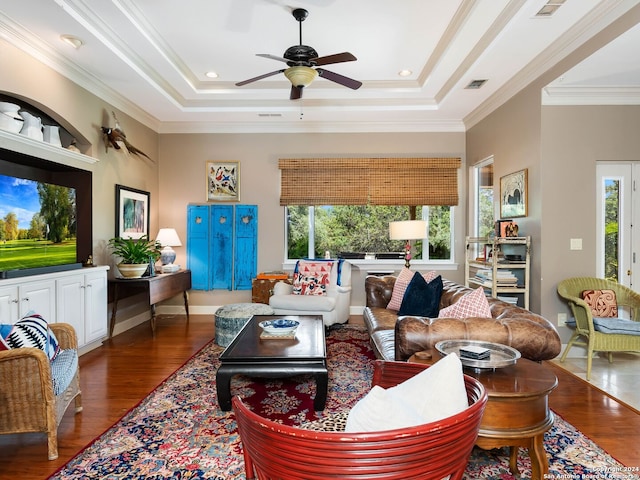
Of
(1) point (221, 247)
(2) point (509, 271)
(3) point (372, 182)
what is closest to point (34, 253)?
(1) point (221, 247)

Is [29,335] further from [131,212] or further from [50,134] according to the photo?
[131,212]

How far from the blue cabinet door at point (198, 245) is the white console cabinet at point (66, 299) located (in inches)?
67.7

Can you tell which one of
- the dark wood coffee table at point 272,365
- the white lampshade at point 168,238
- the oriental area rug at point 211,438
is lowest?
the oriental area rug at point 211,438

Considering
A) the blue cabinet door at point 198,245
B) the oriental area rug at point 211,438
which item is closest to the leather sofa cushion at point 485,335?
the oriental area rug at point 211,438

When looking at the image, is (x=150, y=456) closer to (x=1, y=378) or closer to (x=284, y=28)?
(x=1, y=378)

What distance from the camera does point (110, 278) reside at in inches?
179

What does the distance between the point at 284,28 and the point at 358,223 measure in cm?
308

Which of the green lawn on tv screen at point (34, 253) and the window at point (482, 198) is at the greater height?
the window at point (482, 198)

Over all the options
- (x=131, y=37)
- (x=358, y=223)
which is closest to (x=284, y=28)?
(x=131, y=37)

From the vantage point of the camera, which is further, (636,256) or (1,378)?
(636,256)

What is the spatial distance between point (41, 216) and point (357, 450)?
12.4ft

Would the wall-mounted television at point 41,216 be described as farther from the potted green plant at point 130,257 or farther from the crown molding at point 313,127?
the crown molding at point 313,127

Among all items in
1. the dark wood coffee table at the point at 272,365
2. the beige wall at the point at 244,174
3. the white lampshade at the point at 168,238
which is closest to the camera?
the dark wood coffee table at the point at 272,365

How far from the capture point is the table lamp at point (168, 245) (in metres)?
5.26
